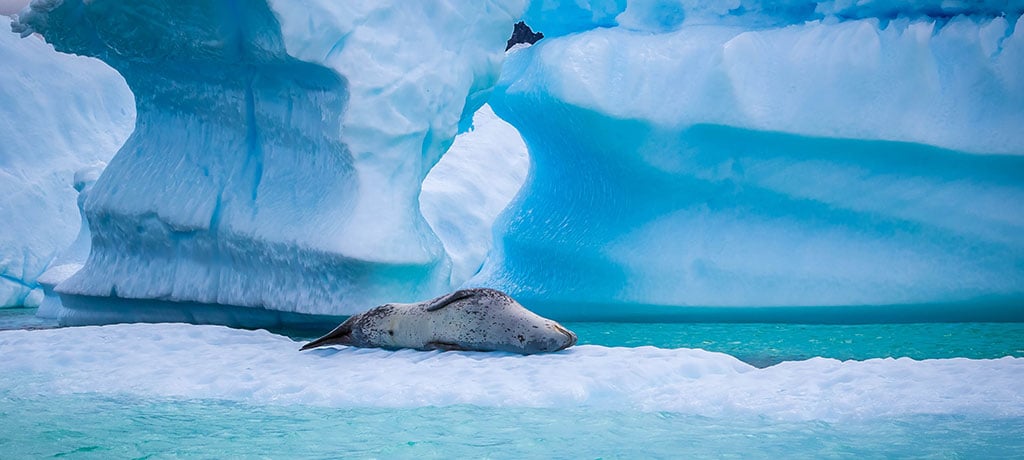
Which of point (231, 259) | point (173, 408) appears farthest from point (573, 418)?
point (231, 259)

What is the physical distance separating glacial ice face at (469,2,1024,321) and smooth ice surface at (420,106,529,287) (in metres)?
1.73

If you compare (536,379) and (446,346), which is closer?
(536,379)

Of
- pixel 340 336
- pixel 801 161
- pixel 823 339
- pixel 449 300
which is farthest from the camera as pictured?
pixel 801 161

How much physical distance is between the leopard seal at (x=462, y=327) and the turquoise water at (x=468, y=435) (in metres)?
0.86

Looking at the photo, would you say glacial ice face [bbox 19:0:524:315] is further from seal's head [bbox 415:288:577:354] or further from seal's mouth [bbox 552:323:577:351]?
seal's mouth [bbox 552:323:577:351]

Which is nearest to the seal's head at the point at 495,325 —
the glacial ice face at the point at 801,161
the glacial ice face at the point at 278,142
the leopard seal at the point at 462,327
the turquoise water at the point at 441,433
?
the leopard seal at the point at 462,327

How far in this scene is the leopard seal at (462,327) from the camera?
3361 millimetres

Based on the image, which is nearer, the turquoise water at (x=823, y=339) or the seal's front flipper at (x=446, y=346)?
the seal's front flipper at (x=446, y=346)

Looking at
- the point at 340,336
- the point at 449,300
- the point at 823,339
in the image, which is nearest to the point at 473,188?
the point at 823,339

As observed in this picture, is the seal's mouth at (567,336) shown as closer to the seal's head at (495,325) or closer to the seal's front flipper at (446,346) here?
the seal's head at (495,325)

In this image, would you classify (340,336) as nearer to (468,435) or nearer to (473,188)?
(468,435)

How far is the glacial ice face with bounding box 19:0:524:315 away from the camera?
4.93m

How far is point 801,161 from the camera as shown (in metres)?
5.66

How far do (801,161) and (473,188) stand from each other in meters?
3.46
